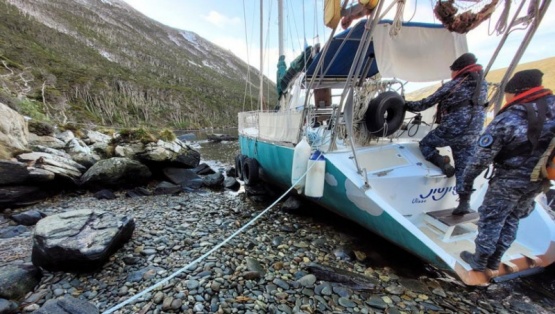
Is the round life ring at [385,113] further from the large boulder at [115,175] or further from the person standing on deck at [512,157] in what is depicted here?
the large boulder at [115,175]

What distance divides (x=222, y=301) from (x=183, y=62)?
110046mm

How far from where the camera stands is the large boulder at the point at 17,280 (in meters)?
3.20

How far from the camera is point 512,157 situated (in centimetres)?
293

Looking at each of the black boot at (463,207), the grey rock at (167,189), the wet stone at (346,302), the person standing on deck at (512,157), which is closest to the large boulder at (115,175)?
the grey rock at (167,189)

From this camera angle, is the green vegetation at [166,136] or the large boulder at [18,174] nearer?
the large boulder at [18,174]

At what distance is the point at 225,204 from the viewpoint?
25.6 ft

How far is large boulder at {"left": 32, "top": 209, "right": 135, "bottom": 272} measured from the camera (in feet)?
12.1

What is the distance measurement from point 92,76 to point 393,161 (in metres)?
56.2

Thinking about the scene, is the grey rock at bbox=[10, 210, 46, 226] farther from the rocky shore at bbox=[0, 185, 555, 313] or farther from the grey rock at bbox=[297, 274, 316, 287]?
the grey rock at bbox=[297, 274, 316, 287]

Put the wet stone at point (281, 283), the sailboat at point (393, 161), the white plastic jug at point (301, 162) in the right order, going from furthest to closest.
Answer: the white plastic jug at point (301, 162)
the sailboat at point (393, 161)
the wet stone at point (281, 283)

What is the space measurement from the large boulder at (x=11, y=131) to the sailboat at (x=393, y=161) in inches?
317

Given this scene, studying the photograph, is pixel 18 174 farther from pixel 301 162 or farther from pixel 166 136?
pixel 301 162

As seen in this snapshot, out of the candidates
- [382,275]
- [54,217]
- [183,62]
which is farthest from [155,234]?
[183,62]

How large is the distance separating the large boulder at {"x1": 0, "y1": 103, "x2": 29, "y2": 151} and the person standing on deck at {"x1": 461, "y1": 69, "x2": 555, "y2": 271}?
36.4 feet
